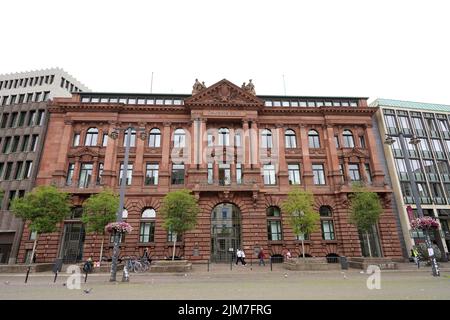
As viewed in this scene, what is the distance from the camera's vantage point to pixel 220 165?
35.0m

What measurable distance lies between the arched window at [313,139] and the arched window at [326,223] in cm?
870

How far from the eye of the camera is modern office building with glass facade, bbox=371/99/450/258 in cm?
3722

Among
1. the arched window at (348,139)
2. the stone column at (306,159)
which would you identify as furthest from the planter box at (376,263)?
the arched window at (348,139)

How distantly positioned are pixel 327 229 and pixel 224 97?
21.6 meters

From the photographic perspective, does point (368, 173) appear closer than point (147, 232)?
No

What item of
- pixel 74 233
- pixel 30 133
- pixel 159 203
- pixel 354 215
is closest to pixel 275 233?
pixel 354 215

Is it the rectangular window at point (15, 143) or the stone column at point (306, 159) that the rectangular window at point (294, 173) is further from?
the rectangular window at point (15, 143)

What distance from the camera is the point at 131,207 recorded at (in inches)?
1277

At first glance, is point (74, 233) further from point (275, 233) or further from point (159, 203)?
point (275, 233)

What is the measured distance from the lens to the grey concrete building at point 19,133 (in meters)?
33.7

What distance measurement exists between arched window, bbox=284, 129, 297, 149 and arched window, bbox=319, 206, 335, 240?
908 cm

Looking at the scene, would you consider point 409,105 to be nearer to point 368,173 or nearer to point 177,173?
point 368,173

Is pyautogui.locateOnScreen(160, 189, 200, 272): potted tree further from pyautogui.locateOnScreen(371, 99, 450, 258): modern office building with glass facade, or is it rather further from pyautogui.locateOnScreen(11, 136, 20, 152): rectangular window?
pyautogui.locateOnScreen(371, 99, 450, 258): modern office building with glass facade

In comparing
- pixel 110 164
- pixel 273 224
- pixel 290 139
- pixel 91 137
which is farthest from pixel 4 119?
pixel 290 139
